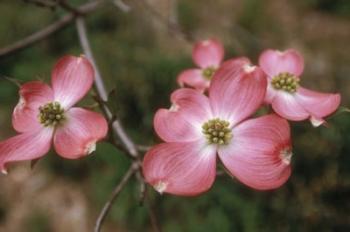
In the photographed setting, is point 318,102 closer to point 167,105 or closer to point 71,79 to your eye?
point 71,79

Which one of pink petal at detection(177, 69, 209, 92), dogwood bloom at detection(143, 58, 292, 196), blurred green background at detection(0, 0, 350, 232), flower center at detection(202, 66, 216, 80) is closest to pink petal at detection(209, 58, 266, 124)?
dogwood bloom at detection(143, 58, 292, 196)

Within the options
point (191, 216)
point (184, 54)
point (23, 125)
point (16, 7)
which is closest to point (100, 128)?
point (23, 125)

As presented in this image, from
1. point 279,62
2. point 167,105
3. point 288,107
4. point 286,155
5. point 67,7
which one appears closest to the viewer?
point 286,155

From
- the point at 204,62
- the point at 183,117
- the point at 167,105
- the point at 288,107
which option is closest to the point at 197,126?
the point at 183,117

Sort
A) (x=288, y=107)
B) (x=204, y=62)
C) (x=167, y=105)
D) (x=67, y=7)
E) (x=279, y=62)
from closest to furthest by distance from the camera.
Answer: (x=288, y=107)
(x=279, y=62)
(x=204, y=62)
(x=67, y=7)
(x=167, y=105)

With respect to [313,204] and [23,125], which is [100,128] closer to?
[23,125]

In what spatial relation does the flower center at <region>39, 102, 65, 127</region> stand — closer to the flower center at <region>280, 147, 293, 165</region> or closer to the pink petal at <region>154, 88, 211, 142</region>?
the pink petal at <region>154, 88, 211, 142</region>
